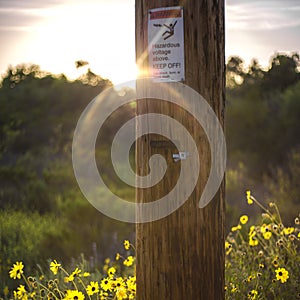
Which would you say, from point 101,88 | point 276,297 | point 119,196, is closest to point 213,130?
point 276,297

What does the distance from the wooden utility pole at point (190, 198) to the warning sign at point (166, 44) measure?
0.09ft

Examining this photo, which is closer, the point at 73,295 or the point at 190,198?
the point at 190,198

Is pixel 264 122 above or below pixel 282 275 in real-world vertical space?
above

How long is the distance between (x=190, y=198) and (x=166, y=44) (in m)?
0.81

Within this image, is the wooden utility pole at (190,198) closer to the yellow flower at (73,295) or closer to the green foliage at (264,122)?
the yellow flower at (73,295)

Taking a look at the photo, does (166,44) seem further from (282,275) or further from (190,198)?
(282,275)

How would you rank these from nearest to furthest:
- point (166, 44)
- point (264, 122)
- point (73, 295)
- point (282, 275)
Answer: point (166, 44) < point (73, 295) < point (282, 275) < point (264, 122)

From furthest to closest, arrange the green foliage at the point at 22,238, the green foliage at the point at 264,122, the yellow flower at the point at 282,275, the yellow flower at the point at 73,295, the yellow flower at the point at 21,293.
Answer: the green foliage at the point at 264,122
the green foliage at the point at 22,238
the yellow flower at the point at 282,275
the yellow flower at the point at 21,293
the yellow flower at the point at 73,295

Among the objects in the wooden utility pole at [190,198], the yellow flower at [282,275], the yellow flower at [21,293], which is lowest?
the yellow flower at [21,293]

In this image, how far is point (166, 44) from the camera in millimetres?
3180

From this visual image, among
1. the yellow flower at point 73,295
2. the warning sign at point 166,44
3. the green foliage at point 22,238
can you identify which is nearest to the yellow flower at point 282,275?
the yellow flower at point 73,295

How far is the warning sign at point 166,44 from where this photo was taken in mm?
3158

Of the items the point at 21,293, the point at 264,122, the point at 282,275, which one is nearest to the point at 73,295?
the point at 21,293

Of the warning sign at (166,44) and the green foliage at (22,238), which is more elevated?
the warning sign at (166,44)
